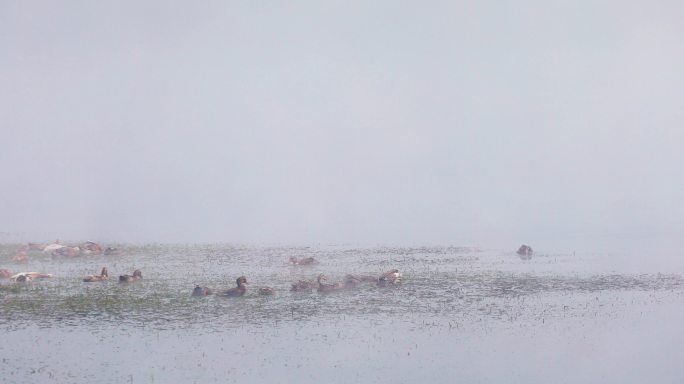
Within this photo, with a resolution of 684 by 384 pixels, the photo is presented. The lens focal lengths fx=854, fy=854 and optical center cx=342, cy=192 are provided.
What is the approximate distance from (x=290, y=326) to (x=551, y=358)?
6814 mm

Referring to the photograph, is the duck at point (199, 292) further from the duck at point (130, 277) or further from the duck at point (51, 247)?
the duck at point (51, 247)

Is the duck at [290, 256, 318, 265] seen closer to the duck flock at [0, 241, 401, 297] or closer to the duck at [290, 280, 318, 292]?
the duck flock at [0, 241, 401, 297]

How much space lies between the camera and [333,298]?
26.6 metres

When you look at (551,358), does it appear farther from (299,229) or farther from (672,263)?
(299,229)

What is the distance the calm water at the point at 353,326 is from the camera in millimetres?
19234

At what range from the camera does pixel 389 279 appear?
29109mm

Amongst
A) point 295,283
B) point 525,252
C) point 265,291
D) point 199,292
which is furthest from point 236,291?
point 525,252

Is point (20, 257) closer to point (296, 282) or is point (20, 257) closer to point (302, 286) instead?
point (296, 282)

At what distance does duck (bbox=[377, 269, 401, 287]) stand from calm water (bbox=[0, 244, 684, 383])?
1.26ft

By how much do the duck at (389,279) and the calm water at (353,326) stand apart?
0.38 meters

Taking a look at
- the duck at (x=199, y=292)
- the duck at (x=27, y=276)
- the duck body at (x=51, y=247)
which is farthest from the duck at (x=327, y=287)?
the duck body at (x=51, y=247)

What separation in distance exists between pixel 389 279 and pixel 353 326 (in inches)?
254

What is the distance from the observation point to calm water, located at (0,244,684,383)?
19.2 meters

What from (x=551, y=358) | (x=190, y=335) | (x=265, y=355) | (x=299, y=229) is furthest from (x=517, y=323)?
(x=299, y=229)
